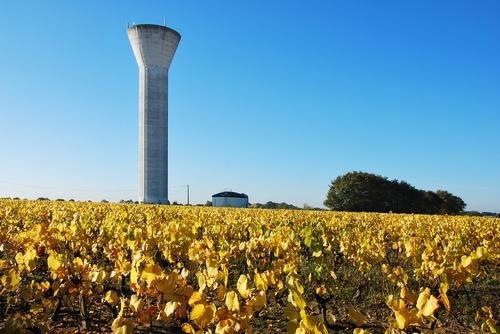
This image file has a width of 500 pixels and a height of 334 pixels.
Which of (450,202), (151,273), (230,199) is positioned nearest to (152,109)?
(230,199)

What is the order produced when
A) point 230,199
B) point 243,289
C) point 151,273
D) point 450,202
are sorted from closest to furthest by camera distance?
point 243,289
point 151,273
point 450,202
point 230,199

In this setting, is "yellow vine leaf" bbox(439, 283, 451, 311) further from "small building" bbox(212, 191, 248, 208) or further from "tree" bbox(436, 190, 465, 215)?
"tree" bbox(436, 190, 465, 215)

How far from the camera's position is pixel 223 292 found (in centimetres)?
253

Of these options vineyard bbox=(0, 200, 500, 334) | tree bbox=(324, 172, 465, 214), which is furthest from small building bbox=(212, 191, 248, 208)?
vineyard bbox=(0, 200, 500, 334)

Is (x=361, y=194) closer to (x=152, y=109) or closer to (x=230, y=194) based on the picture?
(x=230, y=194)

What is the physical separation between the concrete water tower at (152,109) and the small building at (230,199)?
7.46 metres

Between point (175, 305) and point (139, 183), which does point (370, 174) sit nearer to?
point (139, 183)

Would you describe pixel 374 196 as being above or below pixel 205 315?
above

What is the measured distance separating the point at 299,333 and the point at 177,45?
65.3 m

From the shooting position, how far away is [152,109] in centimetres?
5866

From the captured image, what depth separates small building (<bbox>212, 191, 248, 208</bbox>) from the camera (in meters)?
62.1

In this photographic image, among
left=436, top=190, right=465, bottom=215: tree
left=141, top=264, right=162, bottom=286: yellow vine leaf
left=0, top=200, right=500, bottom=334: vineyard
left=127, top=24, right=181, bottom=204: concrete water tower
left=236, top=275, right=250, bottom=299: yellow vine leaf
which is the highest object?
left=127, top=24, right=181, bottom=204: concrete water tower

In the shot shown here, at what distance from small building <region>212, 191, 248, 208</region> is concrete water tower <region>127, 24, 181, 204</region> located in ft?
24.5

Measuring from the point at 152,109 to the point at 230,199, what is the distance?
55.0 ft
